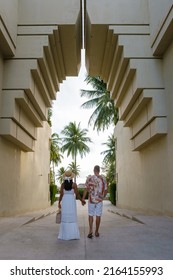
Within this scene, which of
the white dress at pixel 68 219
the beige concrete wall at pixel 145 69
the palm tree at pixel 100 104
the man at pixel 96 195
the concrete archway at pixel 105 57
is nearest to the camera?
the white dress at pixel 68 219

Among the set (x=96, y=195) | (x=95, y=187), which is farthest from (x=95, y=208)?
(x=95, y=187)

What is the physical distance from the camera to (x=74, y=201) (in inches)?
268

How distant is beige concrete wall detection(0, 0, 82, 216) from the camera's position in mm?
10727

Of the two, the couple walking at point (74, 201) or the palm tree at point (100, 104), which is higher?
the palm tree at point (100, 104)

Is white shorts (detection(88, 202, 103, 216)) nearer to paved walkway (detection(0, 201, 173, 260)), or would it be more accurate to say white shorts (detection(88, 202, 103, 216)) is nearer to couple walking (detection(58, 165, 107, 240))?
couple walking (detection(58, 165, 107, 240))

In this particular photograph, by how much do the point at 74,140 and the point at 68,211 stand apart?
47.6 meters

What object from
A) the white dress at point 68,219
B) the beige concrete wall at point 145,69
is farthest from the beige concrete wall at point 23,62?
the white dress at point 68,219

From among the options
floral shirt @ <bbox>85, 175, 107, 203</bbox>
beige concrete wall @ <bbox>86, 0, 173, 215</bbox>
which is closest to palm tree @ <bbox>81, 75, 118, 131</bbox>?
beige concrete wall @ <bbox>86, 0, 173, 215</bbox>

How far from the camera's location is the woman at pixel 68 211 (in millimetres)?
6441

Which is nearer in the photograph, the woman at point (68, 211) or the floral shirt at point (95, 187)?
the woman at point (68, 211)

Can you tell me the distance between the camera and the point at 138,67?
1134cm

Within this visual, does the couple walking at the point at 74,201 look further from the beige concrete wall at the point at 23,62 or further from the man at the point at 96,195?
the beige concrete wall at the point at 23,62

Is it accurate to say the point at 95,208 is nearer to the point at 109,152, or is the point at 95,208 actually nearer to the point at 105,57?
the point at 105,57

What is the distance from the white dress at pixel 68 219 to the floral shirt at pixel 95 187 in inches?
16.9
